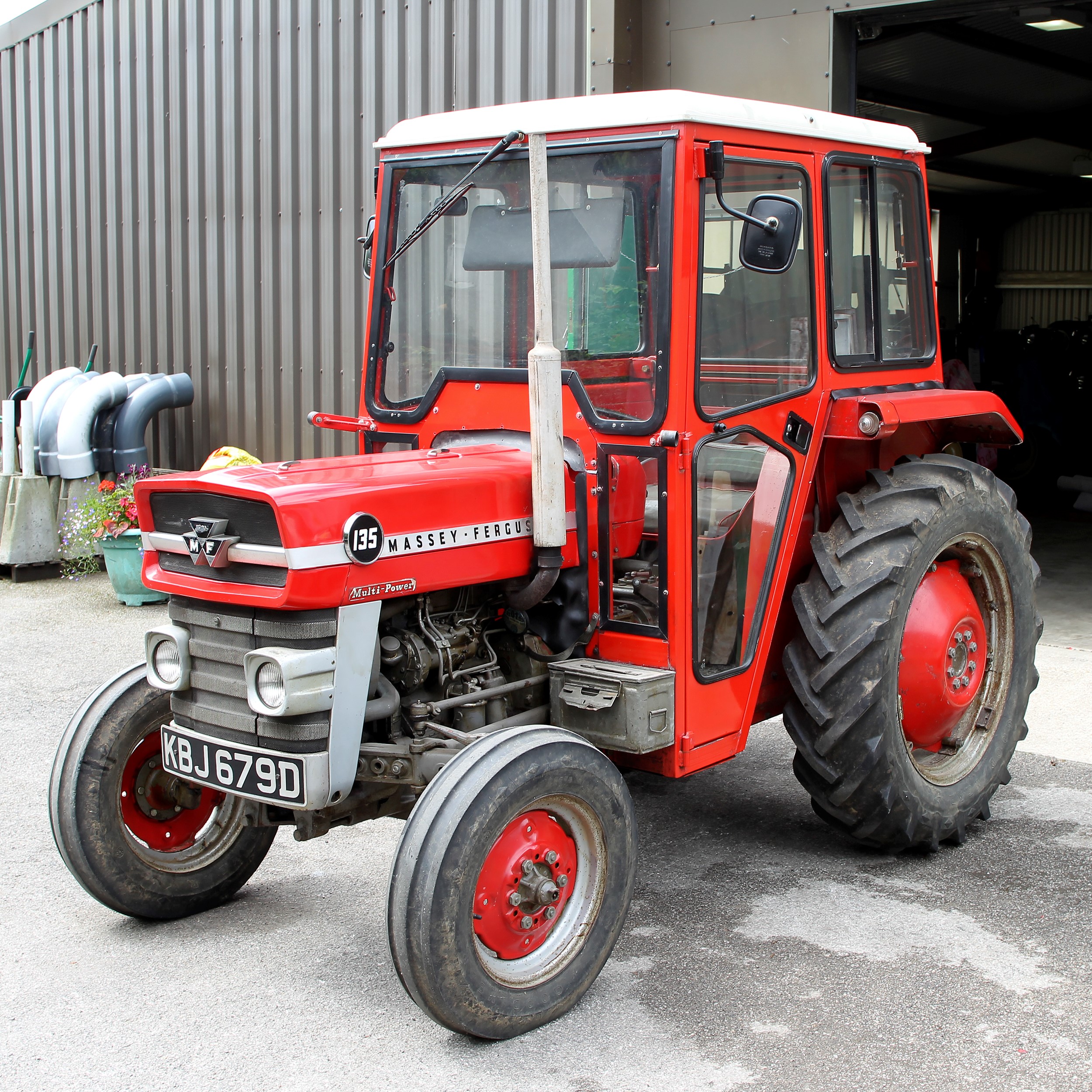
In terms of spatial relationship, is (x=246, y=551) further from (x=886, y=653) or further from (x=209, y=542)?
(x=886, y=653)

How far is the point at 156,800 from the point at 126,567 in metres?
4.79

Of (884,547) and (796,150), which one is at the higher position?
(796,150)

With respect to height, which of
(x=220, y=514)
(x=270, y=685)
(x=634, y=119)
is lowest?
(x=270, y=685)

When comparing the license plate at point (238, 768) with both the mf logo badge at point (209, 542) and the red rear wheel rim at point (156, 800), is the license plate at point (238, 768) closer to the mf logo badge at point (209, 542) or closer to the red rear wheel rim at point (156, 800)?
the red rear wheel rim at point (156, 800)

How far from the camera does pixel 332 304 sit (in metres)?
9.04

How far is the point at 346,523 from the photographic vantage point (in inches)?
126

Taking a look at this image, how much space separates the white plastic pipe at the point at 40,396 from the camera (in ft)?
31.1

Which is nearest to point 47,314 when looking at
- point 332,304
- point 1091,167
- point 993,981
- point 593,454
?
point 332,304

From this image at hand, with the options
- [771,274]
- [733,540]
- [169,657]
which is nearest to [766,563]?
[733,540]

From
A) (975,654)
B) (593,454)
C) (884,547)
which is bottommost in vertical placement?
(975,654)

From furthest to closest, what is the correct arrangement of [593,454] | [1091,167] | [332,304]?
[1091,167]
[332,304]
[593,454]

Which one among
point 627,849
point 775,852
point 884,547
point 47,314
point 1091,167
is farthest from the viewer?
point 1091,167

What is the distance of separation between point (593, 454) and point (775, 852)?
1.59m

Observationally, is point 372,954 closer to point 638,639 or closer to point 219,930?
point 219,930
